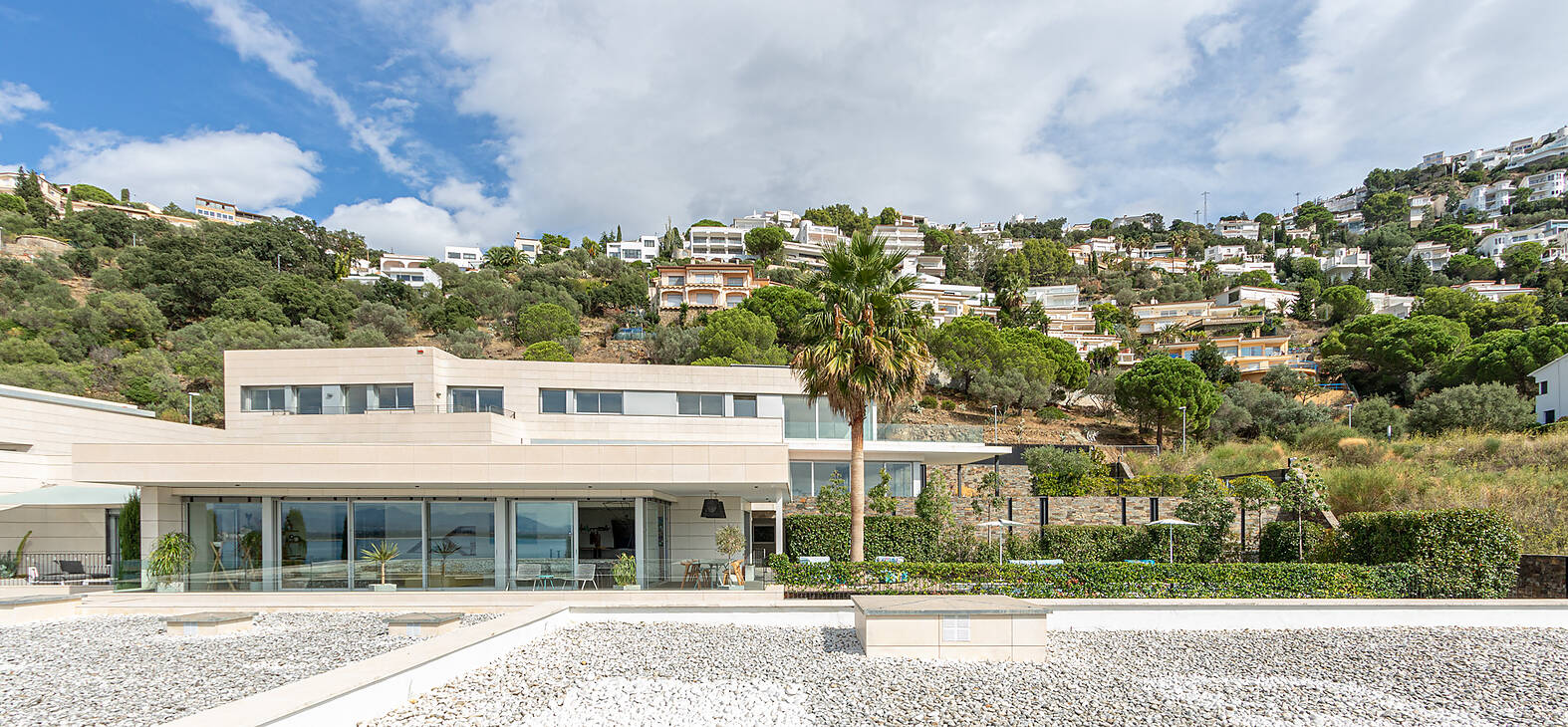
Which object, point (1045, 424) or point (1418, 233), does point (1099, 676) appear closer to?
point (1045, 424)

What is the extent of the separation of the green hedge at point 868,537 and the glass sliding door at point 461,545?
9.82 m

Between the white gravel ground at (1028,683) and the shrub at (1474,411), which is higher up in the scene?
the shrub at (1474,411)

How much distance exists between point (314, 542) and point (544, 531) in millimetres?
5101

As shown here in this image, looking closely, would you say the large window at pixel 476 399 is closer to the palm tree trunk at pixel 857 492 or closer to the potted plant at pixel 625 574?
the potted plant at pixel 625 574

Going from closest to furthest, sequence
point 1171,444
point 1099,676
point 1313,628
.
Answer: point 1099,676 → point 1313,628 → point 1171,444

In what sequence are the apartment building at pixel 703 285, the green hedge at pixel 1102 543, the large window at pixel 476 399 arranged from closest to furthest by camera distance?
the green hedge at pixel 1102 543
the large window at pixel 476 399
the apartment building at pixel 703 285

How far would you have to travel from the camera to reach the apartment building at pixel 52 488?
20.7 metres

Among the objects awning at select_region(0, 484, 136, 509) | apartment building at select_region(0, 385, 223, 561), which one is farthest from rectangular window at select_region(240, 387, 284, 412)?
awning at select_region(0, 484, 136, 509)

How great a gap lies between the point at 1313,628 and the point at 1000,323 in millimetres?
79921

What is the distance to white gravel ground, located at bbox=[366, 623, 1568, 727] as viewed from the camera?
9.33m

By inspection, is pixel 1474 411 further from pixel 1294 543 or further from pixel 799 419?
pixel 799 419

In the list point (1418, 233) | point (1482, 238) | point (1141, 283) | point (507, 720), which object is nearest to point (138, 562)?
point (507, 720)

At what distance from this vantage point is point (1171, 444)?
59.6 meters

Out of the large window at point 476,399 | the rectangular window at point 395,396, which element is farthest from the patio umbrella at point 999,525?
the rectangular window at point 395,396
